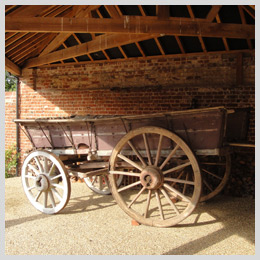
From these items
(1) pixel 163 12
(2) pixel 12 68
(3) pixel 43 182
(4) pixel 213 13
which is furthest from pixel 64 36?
(3) pixel 43 182

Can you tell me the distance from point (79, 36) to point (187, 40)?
2.40 meters

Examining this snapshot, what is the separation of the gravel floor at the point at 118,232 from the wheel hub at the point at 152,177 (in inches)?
23.3

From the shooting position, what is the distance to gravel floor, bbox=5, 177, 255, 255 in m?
3.02

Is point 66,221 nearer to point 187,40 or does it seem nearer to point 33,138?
point 33,138

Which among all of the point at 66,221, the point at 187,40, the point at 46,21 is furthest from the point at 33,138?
the point at 187,40

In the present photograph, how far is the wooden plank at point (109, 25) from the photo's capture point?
3725 millimetres

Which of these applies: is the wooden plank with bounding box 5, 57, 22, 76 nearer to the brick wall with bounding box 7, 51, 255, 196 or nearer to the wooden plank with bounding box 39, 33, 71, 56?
the brick wall with bounding box 7, 51, 255, 196

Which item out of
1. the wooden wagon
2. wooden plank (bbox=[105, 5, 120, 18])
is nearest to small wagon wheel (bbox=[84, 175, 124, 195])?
the wooden wagon

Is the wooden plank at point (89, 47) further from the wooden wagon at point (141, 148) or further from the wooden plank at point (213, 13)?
the wooden wagon at point (141, 148)

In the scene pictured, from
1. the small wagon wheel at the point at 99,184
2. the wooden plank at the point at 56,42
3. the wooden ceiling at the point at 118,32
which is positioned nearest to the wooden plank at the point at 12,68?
the wooden ceiling at the point at 118,32

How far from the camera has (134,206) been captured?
456 cm

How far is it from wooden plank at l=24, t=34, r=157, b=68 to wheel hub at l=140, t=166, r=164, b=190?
8.85 feet

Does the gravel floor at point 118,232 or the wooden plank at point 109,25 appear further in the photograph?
the wooden plank at point 109,25

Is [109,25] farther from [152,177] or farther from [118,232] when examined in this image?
[118,232]
